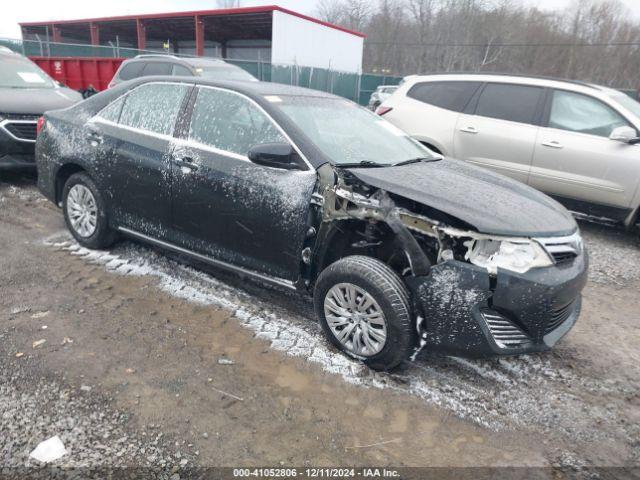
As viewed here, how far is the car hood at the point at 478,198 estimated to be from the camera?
2.76m

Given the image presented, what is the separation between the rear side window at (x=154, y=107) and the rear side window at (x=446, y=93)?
4115 mm

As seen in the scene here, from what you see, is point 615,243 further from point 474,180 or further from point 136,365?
point 136,365

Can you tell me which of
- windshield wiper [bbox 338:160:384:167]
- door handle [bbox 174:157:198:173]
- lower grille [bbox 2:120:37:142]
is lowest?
lower grille [bbox 2:120:37:142]

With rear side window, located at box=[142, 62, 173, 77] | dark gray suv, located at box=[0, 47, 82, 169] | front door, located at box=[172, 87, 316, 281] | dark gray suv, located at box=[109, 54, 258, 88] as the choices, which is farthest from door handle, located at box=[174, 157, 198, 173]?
rear side window, located at box=[142, 62, 173, 77]

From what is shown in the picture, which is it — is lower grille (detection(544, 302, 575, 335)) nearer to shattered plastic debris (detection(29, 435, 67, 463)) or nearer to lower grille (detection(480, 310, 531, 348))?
lower grille (detection(480, 310, 531, 348))

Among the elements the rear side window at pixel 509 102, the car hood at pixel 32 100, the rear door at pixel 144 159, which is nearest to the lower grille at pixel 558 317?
the rear door at pixel 144 159

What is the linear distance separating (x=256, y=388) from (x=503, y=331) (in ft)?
4.75

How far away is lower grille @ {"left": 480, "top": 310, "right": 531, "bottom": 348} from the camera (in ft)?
8.85

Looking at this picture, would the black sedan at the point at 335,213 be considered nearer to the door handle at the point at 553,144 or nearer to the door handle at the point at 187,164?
the door handle at the point at 187,164

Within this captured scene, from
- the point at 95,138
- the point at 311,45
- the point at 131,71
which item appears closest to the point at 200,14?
the point at 311,45

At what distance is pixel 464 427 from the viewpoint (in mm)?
2617

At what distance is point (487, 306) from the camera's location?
8.82 feet

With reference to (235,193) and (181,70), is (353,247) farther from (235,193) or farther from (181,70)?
(181,70)

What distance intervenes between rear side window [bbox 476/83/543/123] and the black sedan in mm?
2814
